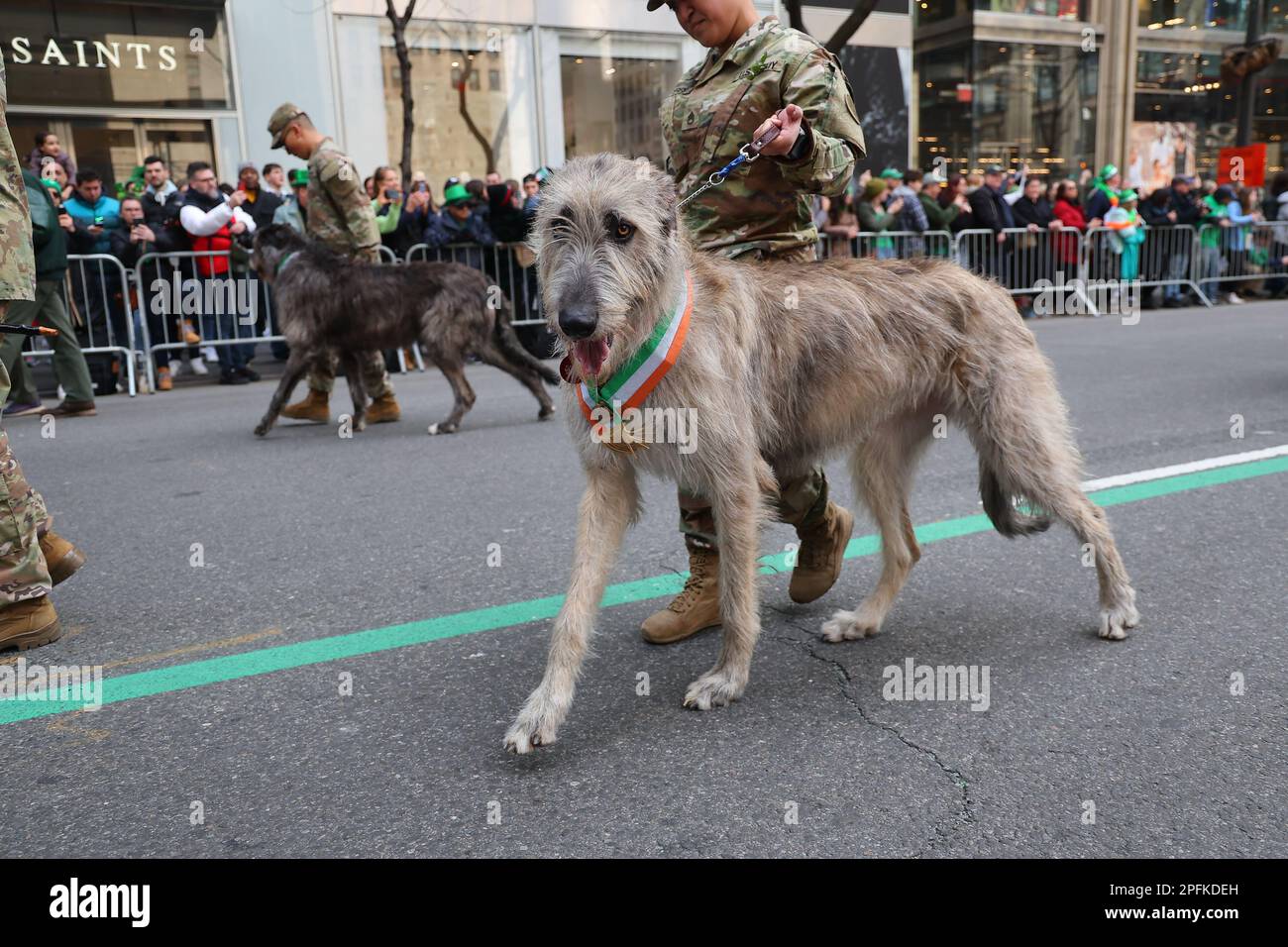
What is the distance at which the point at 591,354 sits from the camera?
2826mm

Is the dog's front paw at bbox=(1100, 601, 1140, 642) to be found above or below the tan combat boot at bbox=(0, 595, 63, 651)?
below

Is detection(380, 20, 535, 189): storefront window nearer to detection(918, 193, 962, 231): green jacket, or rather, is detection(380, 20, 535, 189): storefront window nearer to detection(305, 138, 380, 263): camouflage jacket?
detection(918, 193, 962, 231): green jacket

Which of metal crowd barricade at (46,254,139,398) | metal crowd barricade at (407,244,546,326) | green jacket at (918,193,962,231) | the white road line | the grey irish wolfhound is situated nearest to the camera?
the grey irish wolfhound

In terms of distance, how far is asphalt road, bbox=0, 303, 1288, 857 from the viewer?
8.22 feet

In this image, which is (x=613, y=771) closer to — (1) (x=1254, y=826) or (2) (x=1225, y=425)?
(1) (x=1254, y=826)

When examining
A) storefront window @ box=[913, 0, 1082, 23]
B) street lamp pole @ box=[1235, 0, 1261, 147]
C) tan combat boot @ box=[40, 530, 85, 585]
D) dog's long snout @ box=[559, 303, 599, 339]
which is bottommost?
tan combat boot @ box=[40, 530, 85, 585]

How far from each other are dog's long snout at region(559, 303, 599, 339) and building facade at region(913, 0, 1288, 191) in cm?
2163

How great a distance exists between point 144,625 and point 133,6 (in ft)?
50.7

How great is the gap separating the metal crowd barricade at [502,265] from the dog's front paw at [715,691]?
9708 millimetres

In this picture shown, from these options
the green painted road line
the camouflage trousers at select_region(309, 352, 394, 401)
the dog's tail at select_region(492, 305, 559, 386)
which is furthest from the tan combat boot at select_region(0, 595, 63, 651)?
the dog's tail at select_region(492, 305, 559, 386)

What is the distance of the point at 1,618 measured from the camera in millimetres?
3656

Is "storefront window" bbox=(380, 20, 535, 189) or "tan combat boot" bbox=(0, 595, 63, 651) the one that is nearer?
Answer: "tan combat boot" bbox=(0, 595, 63, 651)

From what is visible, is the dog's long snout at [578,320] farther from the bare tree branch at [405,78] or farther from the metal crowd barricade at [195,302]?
the bare tree branch at [405,78]

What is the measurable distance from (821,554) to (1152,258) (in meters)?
15.9
